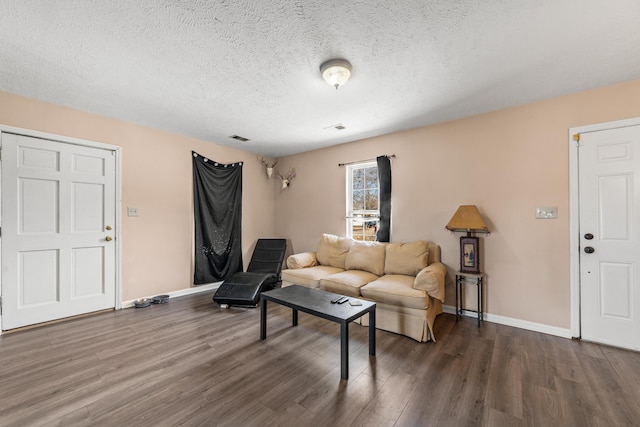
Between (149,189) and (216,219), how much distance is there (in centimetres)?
105

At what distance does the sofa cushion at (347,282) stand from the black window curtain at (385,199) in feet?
2.27

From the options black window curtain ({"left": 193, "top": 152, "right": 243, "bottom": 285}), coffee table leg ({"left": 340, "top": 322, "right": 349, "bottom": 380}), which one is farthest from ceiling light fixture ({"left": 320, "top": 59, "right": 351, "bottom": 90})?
black window curtain ({"left": 193, "top": 152, "right": 243, "bottom": 285})

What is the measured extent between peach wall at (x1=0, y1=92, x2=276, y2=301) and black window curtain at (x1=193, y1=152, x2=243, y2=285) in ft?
0.39

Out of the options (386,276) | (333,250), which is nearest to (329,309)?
(386,276)

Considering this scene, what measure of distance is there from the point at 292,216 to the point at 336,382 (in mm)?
3486

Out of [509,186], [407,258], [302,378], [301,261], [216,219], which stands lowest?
[302,378]

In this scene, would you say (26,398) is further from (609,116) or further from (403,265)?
(609,116)

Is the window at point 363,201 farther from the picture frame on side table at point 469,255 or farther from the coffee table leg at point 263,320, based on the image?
the coffee table leg at point 263,320

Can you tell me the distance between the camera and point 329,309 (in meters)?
2.19

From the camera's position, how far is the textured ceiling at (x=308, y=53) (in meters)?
1.62

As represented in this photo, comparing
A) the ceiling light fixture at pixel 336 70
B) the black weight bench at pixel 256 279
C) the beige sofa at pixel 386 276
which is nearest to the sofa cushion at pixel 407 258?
the beige sofa at pixel 386 276

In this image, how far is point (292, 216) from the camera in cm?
513

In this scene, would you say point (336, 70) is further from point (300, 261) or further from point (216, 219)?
point (216, 219)

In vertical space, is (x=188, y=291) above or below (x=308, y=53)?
below
